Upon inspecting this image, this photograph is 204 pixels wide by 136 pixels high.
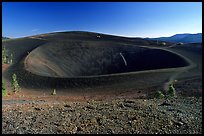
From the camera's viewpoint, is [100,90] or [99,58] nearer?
[100,90]

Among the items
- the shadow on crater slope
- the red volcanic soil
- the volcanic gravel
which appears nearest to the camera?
the volcanic gravel

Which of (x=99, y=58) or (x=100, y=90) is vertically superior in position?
(x=99, y=58)

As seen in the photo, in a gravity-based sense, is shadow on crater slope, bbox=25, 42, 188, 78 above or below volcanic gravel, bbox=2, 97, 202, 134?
above

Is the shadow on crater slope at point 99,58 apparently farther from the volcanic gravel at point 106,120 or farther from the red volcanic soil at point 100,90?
the volcanic gravel at point 106,120

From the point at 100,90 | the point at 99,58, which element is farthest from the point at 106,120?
the point at 99,58

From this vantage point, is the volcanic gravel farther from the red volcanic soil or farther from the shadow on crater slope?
the shadow on crater slope

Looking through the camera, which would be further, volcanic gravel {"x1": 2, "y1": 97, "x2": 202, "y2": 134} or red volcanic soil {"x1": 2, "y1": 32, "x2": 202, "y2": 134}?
red volcanic soil {"x1": 2, "y1": 32, "x2": 202, "y2": 134}

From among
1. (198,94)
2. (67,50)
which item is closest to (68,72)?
(67,50)

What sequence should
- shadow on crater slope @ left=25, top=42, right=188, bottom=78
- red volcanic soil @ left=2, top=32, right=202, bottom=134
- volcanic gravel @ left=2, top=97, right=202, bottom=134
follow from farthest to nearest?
shadow on crater slope @ left=25, top=42, right=188, bottom=78 → red volcanic soil @ left=2, top=32, right=202, bottom=134 → volcanic gravel @ left=2, top=97, right=202, bottom=134

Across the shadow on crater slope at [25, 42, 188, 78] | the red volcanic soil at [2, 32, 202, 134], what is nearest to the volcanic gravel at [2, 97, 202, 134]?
the red volcanic soil at [2, 32, 202, 134]

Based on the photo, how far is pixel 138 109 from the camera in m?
15.1

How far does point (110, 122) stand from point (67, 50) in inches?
3644

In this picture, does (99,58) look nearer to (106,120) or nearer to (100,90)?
(100,90)

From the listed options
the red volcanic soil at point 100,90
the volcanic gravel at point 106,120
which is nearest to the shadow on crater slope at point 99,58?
the red volcanic soil at point 100,90
